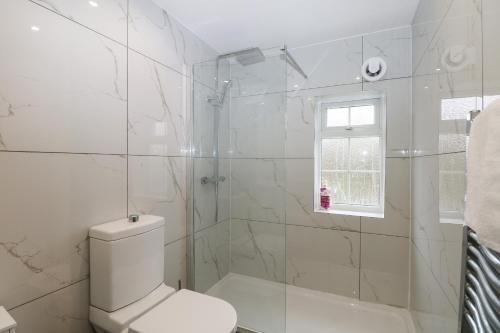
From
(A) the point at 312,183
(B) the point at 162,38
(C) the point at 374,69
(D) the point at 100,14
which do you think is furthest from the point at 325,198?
(D) the point at 100,14

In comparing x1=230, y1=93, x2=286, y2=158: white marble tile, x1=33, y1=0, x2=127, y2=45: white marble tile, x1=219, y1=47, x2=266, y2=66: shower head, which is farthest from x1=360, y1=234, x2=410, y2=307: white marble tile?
x1=33, y1=0, x2=127, y2=45: white marble tile

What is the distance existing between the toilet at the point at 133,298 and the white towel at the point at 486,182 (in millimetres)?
1021

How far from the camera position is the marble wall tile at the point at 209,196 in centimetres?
195

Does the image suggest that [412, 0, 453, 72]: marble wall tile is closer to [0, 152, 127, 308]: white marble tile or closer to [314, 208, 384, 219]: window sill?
[314, 208, 384, 219]: window sill

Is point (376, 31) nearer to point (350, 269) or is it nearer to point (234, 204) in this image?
point (234, 204)

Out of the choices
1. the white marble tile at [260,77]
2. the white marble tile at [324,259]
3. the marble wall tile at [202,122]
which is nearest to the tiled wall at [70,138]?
the marble wall tile at [202,122]

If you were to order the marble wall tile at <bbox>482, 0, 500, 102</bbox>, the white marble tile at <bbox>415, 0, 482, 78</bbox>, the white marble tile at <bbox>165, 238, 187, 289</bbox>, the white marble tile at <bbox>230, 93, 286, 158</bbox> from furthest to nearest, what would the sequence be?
the white marble tile at <bbox>230, 93, 286, 158</bbox> < the white marble tile at <bbox>165, 238, 187, 289</bbox> < the white marble tile at <bbox>415, 0, 482, 78</bbox> < the marble wall tile at <bbox>482, 0, 500, 102</bbox>

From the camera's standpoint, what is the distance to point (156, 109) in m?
1.60

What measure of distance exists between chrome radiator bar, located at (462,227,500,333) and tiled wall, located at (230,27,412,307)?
1.15 m

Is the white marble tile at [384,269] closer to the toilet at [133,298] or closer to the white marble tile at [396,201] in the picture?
the white marble tile at [396,201]

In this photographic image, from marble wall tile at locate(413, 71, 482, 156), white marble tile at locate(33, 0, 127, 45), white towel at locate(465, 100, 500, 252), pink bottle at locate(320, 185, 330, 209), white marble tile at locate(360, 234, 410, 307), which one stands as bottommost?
white marble tile at locate(360, 234, 410, 307)

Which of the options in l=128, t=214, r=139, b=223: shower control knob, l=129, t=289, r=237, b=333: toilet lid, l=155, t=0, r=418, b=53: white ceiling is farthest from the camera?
l=155, t=0, r=418, b=53: white ceiling

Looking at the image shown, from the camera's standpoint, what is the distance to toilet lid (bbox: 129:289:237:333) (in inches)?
41.4

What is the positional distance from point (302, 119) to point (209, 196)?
3.60ft
